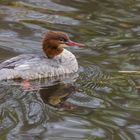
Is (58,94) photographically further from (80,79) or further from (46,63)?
(46,63)

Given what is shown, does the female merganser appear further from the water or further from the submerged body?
the water

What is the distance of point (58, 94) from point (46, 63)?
892 mm

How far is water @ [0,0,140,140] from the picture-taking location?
752 centimetres

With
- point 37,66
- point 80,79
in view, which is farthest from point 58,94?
point 37,66

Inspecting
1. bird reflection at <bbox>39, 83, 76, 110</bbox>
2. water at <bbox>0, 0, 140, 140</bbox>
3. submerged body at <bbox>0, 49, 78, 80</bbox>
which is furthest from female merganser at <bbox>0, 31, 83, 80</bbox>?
bird reflection at <bbox>39, 83, 76, 110</bbox>

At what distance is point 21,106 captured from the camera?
803cm

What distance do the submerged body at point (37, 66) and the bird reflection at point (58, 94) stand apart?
1.34ft

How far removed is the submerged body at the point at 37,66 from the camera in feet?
29.6

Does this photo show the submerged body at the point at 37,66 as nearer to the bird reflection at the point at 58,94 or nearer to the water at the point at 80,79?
the water at the point at 80,79

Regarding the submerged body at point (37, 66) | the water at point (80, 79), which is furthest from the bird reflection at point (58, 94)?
the submerged body at point (37, 66)

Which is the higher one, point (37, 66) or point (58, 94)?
point (37, 66)

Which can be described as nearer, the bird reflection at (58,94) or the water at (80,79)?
the water at (80,79)

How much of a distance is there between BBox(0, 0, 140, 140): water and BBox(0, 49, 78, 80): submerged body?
0.13m

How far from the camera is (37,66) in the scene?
30.6 ft
